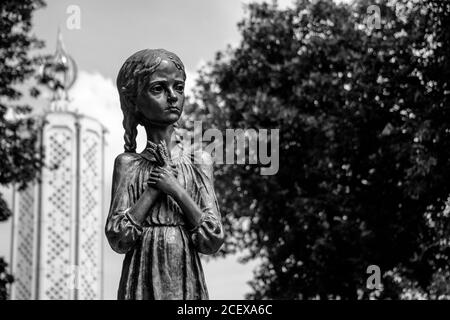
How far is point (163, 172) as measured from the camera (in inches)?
230

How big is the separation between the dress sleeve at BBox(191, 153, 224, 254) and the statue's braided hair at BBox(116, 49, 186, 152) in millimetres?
528

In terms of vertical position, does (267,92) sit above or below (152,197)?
above

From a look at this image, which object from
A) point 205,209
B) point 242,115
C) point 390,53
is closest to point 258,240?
point 242,115

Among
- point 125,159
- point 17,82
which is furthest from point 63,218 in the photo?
point 125,159

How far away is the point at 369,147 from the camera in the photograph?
75.1ft

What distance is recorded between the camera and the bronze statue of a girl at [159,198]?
18.8ft

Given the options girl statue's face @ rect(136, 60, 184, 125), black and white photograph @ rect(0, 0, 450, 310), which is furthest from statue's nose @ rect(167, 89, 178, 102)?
black and white photograph @ rect(0, 0, 450, 310)

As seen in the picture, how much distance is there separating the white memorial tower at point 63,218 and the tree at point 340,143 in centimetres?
379

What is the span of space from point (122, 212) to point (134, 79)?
90 centimetres

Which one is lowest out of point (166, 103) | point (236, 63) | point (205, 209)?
point (205, 209)

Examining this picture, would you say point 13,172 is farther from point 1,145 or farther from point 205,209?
point 205,209

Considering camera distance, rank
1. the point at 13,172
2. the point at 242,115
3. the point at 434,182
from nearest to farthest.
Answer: the point at 434,182 < the point at 13,172 < the point at 242,115
